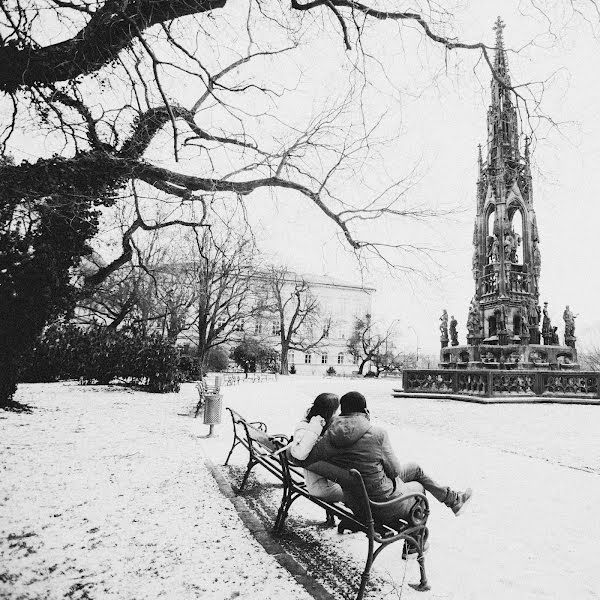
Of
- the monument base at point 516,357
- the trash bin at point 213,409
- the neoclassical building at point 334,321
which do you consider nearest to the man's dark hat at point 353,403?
the trash bin at point 213,409

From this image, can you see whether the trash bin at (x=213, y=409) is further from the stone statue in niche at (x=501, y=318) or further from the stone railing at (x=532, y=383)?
the stone statue in niche at (x=501, y=318)

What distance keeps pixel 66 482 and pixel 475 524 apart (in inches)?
186

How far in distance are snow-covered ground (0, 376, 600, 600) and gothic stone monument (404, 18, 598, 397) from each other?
16.1m

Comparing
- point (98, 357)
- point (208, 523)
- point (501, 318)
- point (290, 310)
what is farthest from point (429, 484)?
point (290, 310)

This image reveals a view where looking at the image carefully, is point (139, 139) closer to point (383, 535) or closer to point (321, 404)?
point (321, 404)

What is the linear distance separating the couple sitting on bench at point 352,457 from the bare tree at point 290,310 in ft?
91.6

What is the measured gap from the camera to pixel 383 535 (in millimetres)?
3365

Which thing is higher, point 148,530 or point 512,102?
point 512,102

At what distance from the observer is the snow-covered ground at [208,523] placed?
126 inches

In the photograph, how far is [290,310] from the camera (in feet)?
196

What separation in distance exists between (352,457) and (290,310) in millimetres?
56405

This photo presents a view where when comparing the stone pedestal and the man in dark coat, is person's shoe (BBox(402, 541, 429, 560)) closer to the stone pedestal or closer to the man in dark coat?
the man in dark coat

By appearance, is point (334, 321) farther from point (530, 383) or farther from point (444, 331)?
point (530, 383)

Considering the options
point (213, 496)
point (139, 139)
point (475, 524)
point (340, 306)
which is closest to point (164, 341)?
point (139, 139)
